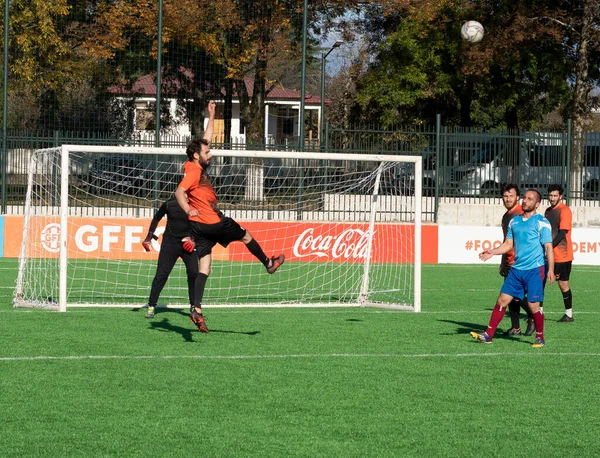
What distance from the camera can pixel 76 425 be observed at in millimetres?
6863

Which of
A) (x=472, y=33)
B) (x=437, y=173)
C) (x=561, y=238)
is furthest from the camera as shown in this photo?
(x=472, y=33)

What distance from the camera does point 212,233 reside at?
36.1 feet

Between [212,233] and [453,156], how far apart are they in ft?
48.7

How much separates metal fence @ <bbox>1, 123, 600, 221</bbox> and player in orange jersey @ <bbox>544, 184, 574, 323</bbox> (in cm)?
875

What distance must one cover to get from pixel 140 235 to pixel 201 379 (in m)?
13.7

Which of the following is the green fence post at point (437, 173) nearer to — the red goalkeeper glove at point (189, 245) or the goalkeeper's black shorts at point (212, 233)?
the goalkeeper's black shorts at point (212, 233)

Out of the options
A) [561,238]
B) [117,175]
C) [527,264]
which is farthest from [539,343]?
[117,175]

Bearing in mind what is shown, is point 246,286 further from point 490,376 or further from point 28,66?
point 28,66

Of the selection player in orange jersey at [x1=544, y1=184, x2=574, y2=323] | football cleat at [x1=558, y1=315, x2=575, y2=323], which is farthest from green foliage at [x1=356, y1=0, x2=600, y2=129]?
football cleat at [x1=558, y1=315, x2=575, y2=323]

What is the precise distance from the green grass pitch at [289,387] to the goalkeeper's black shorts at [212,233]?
39.0 inches

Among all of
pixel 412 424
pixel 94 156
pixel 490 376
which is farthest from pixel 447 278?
pixel 412 424

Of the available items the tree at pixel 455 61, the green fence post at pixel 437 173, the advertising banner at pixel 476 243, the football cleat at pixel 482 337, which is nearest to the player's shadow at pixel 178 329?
the football cleat at pixel 482 337

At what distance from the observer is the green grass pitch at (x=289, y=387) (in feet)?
21.5

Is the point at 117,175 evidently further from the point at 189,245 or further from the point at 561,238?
the point at 189,245
